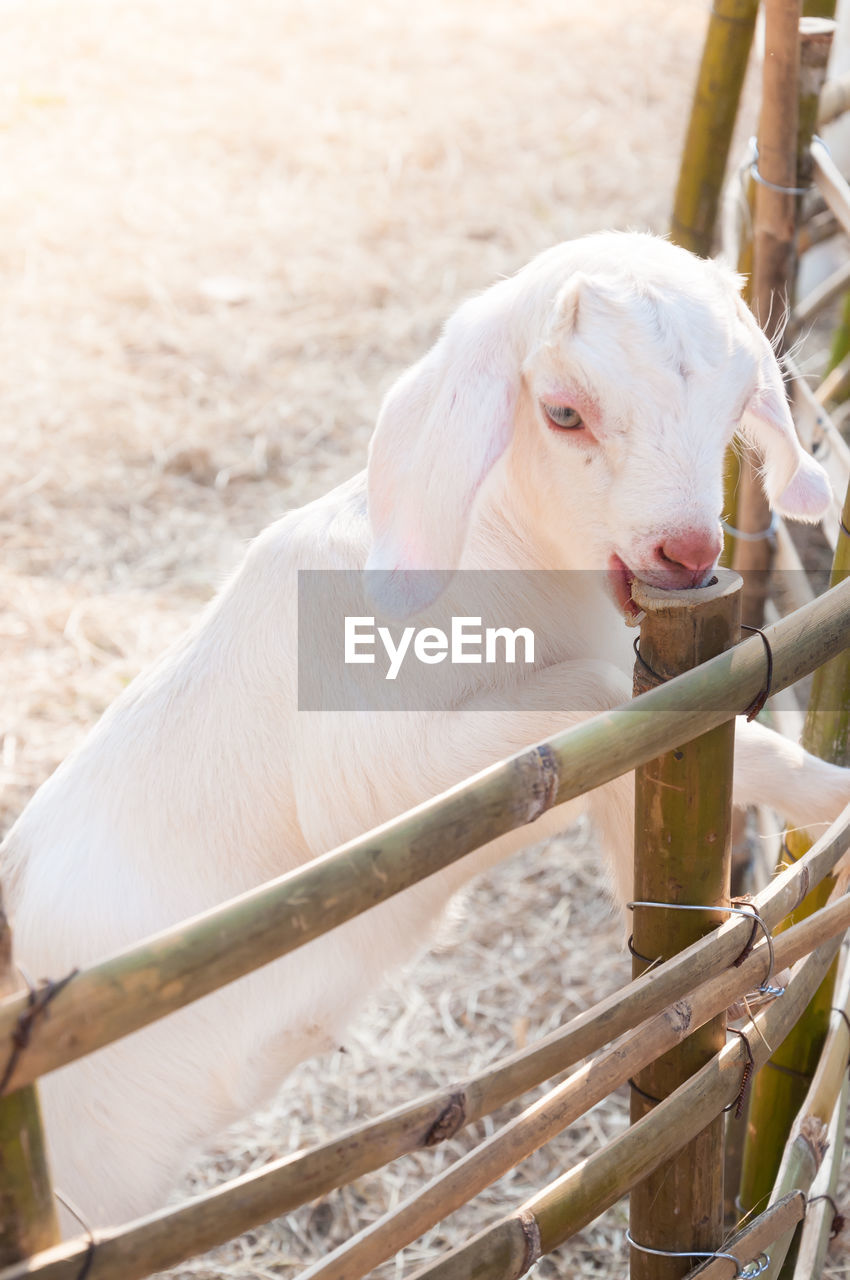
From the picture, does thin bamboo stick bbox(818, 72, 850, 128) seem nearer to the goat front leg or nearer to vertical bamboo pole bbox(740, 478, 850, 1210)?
vertical bamboo pole bbox(740, 478, 850, 1210)

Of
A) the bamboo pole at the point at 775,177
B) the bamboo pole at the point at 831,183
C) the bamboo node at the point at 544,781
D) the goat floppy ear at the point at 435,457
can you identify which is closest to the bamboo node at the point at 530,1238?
the bamboo node at the point at 544,781

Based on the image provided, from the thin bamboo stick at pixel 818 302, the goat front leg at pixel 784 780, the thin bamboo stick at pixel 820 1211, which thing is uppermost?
the thin bamboo stick at pixel 818 302

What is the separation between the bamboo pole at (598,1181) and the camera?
1.61 metres

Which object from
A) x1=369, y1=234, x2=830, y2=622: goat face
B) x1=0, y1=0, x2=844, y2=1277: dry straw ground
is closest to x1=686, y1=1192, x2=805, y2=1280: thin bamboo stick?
x1=0, y1=0, x2=844, y2=1277: dry straw ground

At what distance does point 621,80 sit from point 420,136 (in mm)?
1562

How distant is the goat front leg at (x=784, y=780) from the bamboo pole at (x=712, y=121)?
77.1 inches

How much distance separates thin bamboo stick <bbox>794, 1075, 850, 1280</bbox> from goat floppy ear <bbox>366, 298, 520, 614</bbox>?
1271mm

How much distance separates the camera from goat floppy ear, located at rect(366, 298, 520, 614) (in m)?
1.83

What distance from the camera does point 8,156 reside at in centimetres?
746

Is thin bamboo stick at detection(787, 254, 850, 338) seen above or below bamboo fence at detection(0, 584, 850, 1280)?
above

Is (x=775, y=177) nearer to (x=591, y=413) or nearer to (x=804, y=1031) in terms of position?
(x=591, y=413)

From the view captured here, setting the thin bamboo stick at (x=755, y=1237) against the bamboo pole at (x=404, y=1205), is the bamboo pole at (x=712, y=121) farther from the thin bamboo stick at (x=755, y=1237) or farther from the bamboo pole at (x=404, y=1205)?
the thin bamboo stick at (x=755, y=1237)

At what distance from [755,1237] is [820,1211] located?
40 centimetres

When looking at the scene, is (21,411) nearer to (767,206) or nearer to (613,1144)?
(767,206)
